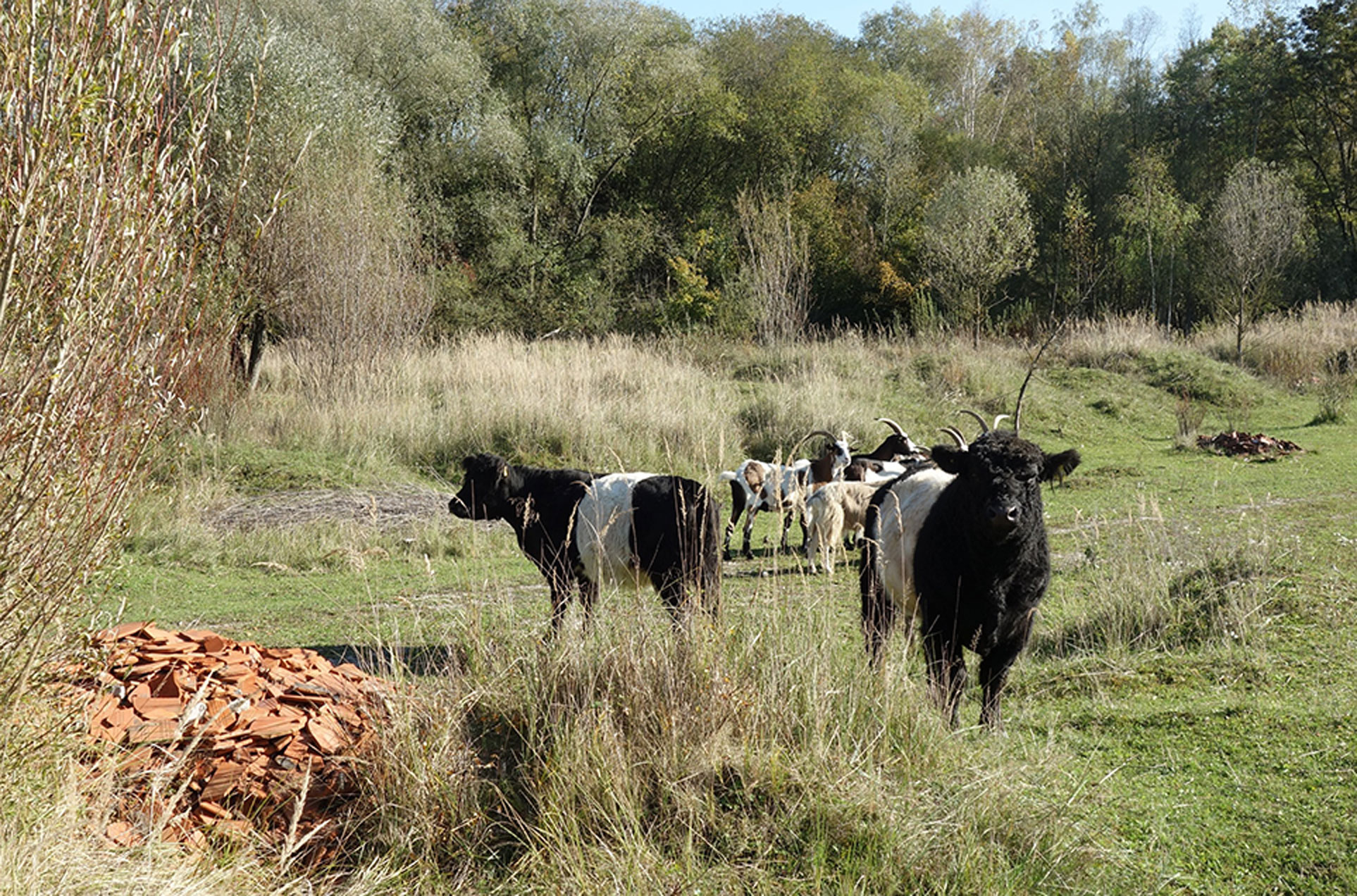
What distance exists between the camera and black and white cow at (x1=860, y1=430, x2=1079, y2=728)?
5340 millimetres

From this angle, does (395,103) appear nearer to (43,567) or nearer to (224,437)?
(224,437)

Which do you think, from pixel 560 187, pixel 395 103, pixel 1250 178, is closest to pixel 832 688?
pixel 395 103

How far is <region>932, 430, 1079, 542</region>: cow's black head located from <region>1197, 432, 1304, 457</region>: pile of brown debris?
42.8ft

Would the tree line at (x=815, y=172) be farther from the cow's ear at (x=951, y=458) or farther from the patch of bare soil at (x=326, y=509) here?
the cow's ear at (x=951, y=458)

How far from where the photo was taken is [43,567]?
151 inches

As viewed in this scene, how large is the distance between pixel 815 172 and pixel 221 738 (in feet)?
A: 146

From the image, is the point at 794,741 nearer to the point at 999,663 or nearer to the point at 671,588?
the point at 999,663

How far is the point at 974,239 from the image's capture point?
30.0 meters

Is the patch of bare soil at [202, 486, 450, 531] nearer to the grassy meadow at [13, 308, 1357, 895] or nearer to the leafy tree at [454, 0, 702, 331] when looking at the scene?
the grassy meadow at [13, 308, 1357, 895]

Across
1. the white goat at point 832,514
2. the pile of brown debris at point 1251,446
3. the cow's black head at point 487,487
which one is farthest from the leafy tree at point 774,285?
the cow's black head at point 487,487

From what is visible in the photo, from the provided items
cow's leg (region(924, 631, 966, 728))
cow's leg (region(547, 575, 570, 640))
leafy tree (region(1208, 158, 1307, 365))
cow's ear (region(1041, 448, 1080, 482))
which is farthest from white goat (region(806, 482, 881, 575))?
leafy tree (region(1208, 158, 1307, 365))

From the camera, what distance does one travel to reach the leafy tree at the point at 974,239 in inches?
1182

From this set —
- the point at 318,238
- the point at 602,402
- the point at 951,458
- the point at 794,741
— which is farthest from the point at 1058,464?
the point at 318,238

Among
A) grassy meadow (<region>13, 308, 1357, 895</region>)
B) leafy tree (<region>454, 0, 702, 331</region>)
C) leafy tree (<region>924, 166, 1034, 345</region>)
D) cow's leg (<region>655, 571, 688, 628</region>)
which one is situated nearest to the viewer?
grassy meadow (<region>13, 308, 1357, 895</region>)
